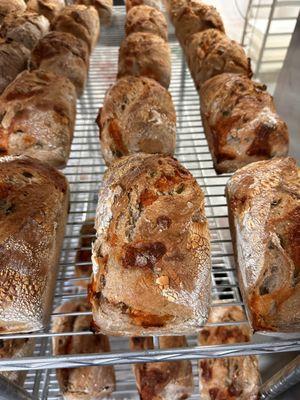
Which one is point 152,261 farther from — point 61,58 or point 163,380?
point 61,58

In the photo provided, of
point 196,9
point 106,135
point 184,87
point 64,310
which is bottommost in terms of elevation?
point 64,310

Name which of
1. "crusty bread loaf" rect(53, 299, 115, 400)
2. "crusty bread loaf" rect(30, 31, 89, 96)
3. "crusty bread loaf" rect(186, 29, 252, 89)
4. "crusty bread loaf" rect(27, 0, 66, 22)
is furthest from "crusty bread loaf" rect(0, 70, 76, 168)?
"crusty bread loaf" rect(27, 0, 66, 22)

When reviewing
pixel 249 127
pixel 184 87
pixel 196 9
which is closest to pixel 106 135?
pixel 249 127

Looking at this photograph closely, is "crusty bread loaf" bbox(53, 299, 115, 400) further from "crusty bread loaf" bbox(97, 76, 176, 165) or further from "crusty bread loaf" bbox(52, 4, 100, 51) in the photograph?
"crusty bread loaf" bbox(52, 4, 100, 51)

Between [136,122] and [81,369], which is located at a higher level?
[136,122]

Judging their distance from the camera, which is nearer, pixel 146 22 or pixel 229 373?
pixel 229 373

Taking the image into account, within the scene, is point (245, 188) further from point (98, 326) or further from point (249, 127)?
point (98, 326)

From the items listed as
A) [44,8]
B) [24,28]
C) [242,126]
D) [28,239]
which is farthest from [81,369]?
[44,8]
